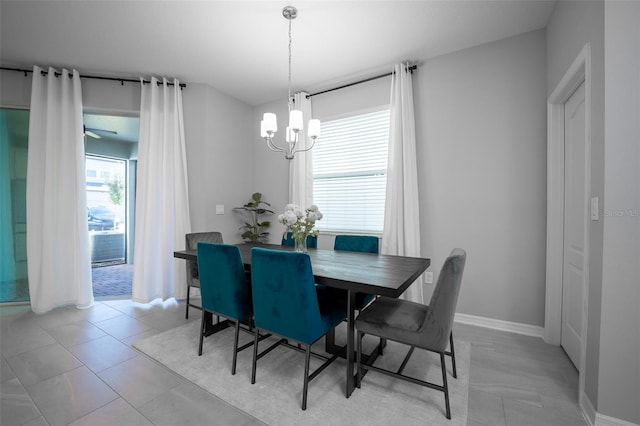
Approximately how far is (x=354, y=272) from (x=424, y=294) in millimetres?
1645

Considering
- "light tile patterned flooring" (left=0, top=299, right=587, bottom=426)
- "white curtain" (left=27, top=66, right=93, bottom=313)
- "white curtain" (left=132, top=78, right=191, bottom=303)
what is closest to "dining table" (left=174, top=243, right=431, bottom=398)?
"light tile patterned flooring" (left=0, top=299, right=587, bottom=426)

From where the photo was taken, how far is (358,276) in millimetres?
1691

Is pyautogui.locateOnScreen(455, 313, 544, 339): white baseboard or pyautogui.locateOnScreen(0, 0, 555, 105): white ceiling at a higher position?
pyautogui.locateOnScreen(0, 0, 555, 105): white ceiling

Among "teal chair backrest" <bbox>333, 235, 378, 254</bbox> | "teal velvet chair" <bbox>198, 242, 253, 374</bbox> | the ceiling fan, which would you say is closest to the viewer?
"teal velvet chair" <bbox>198, 242, 253, 374</bbox>

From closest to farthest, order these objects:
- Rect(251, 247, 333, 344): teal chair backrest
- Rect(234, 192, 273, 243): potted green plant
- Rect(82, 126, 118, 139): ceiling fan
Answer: Rect(251, 247, 333, 344): teal chair backrest < Rect(234, 192, 273, 243): potted green plant < Rect(82, 126, 118, 139): ceiling fan

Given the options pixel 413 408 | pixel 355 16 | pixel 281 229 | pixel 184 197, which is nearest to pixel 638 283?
pixel 413 408

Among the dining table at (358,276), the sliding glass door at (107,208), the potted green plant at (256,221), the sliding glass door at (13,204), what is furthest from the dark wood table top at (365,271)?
the sliding glass door at (107,208)

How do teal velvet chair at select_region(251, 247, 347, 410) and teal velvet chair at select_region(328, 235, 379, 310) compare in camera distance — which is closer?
teal velvet chair at select_region(251, 247, 347, 410)

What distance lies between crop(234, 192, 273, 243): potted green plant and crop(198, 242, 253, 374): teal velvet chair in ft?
6.43

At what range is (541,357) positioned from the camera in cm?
215

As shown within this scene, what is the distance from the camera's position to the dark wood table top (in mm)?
1513

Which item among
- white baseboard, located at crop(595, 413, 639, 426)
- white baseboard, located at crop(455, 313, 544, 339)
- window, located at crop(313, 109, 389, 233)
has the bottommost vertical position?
white baseboard, located at crop(455, 313, 544, 339)

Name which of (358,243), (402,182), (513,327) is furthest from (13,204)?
(513,327)

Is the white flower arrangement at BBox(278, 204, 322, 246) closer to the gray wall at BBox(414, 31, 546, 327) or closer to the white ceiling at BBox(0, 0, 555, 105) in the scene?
the gray wall at BBox(414, 31, 546, 327)
